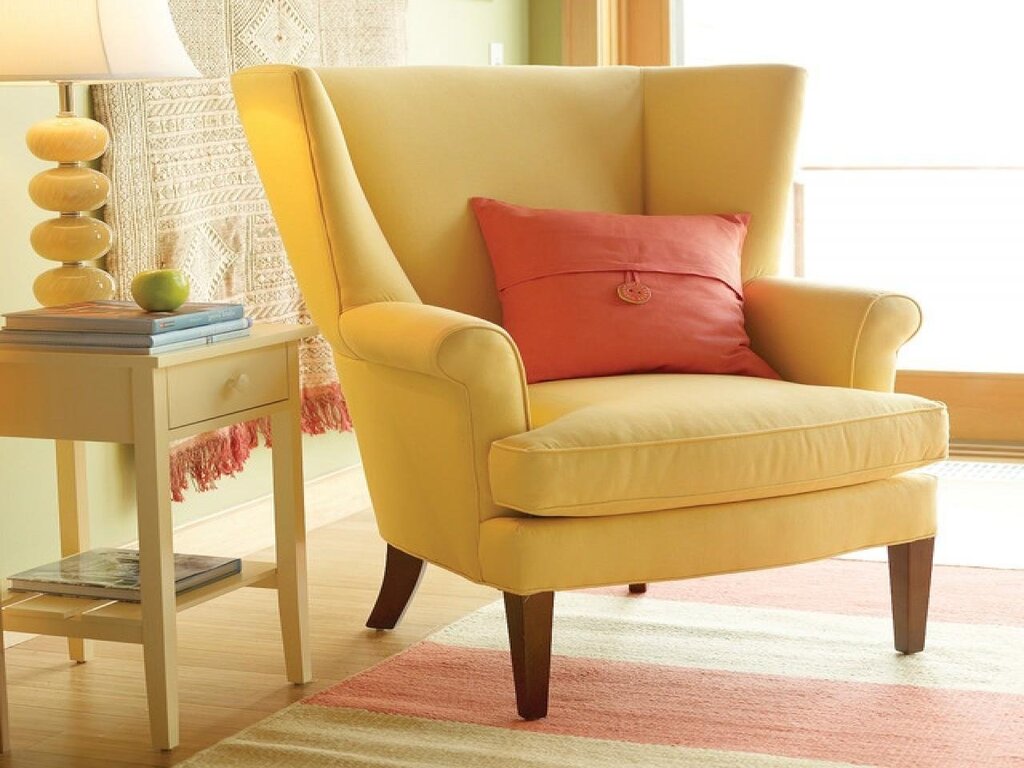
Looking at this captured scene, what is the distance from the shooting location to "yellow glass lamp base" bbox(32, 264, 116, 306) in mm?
2174

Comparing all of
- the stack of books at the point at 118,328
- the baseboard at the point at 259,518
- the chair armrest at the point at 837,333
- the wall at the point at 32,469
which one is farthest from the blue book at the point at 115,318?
the chair armrest at the point at 837,333

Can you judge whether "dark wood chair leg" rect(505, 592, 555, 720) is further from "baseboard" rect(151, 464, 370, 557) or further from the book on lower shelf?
"baseboard" rect(151, 464, 370, 557)

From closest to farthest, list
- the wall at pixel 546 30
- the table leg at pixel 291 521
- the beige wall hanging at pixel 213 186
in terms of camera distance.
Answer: the table leg at pixel 291 521, the beige wall hanging at pixel 213 186, the wall at pixel 546 30

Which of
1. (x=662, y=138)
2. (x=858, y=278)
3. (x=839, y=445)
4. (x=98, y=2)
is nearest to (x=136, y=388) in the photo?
(x=98, y=2)

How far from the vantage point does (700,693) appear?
2262mm

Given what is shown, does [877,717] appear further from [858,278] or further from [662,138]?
[858,278]

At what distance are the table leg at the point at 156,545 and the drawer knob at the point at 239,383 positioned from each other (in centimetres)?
15

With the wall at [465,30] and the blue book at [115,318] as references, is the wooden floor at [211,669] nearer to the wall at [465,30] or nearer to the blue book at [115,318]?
the blue book at [115,318]

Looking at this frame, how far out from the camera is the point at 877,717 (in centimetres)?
214

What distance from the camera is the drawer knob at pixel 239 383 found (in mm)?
2150

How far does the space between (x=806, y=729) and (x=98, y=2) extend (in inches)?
53.6

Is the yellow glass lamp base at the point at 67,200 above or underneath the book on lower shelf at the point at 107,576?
above

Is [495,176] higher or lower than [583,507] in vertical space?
higher

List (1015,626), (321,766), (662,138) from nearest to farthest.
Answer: (321,766)
(1015,626)
(662,138)
